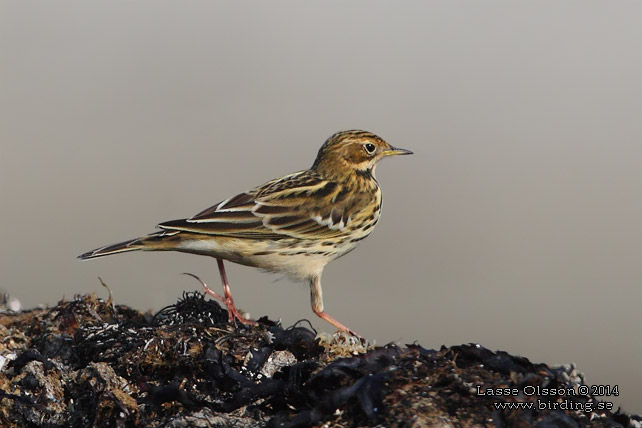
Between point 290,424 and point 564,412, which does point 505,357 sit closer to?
point 564,412

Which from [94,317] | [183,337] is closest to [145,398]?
[183,337]

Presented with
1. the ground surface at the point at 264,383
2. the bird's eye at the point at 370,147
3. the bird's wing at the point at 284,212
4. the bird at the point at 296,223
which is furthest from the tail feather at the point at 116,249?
the bird's eye at the point at 370,147

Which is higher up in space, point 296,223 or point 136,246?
point 296,223

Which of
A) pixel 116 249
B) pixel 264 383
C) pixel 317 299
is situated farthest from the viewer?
pixel 317 299

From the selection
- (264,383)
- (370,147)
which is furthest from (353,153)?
(264,383)

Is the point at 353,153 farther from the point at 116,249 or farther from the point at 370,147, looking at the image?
the point at 116,249

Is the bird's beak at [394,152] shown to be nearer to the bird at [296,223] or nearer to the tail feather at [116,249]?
the bird at [296,223]
